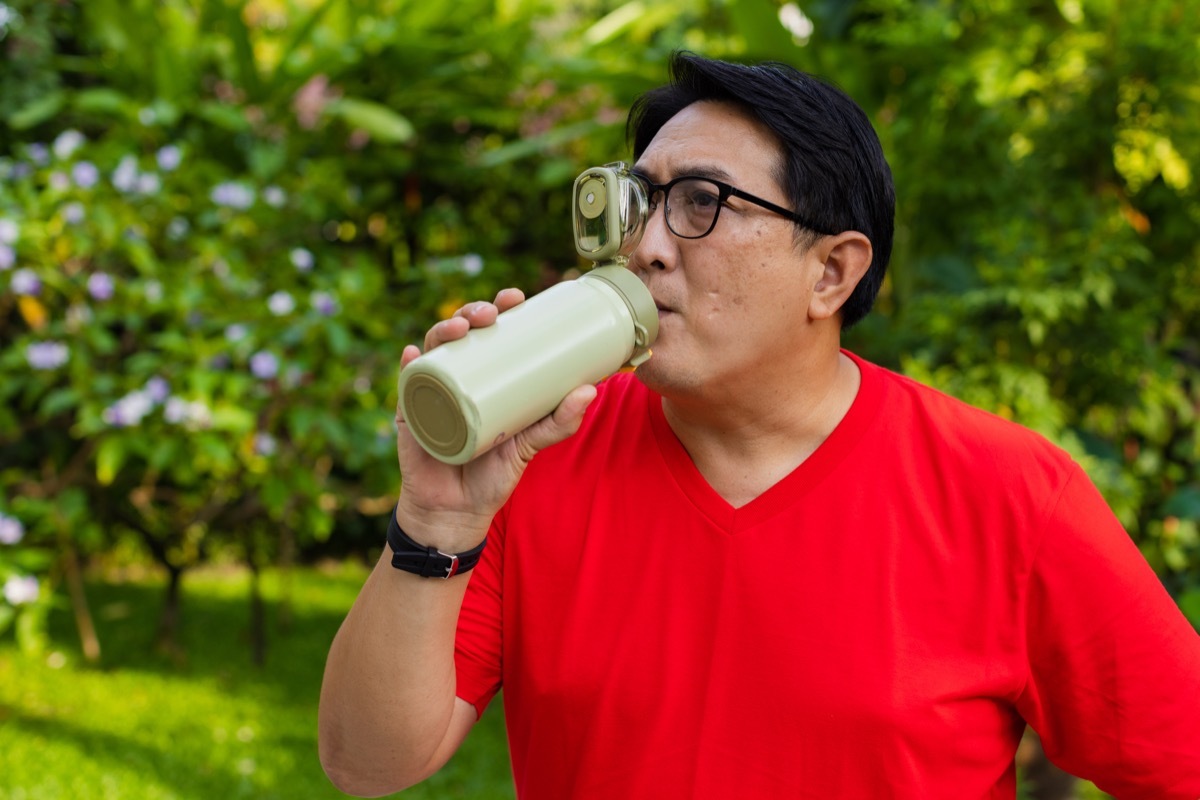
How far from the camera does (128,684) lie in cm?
429

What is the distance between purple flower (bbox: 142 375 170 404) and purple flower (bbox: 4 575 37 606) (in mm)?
681

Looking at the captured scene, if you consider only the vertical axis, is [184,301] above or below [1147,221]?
below

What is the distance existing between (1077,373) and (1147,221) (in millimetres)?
528

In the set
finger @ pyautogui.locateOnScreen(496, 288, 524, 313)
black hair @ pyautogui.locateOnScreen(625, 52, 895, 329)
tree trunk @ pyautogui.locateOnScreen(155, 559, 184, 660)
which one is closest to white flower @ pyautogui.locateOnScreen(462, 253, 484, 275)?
tree trunk @ pyautogui.locateOnScreen(155, 559, 184, 660)

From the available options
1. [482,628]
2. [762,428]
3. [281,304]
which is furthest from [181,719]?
[762,428]

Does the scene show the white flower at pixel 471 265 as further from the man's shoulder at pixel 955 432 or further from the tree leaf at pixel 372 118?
the man's shoulder at pixel 955 432

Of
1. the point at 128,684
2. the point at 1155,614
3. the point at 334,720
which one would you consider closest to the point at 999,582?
the point at 1155,614

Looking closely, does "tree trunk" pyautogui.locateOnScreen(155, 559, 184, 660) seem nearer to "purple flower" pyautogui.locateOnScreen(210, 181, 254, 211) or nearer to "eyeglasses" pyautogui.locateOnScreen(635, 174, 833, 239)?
"purple flower" pyautogui.locateOnScreen(210, 181, 254, 211)

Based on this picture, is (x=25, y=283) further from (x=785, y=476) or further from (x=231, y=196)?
(x=785, y=476)

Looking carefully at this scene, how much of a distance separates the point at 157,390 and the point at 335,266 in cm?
111

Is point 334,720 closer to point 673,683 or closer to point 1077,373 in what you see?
point 673,683

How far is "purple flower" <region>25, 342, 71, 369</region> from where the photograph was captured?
12.3 ft


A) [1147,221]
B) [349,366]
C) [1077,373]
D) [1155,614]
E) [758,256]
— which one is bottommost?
[349,366]

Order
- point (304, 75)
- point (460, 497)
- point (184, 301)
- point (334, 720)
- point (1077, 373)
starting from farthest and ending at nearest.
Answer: point (304, 75)
point (184, 301)
point (1077, 373)
point (334, 720)
point (460, 497)
